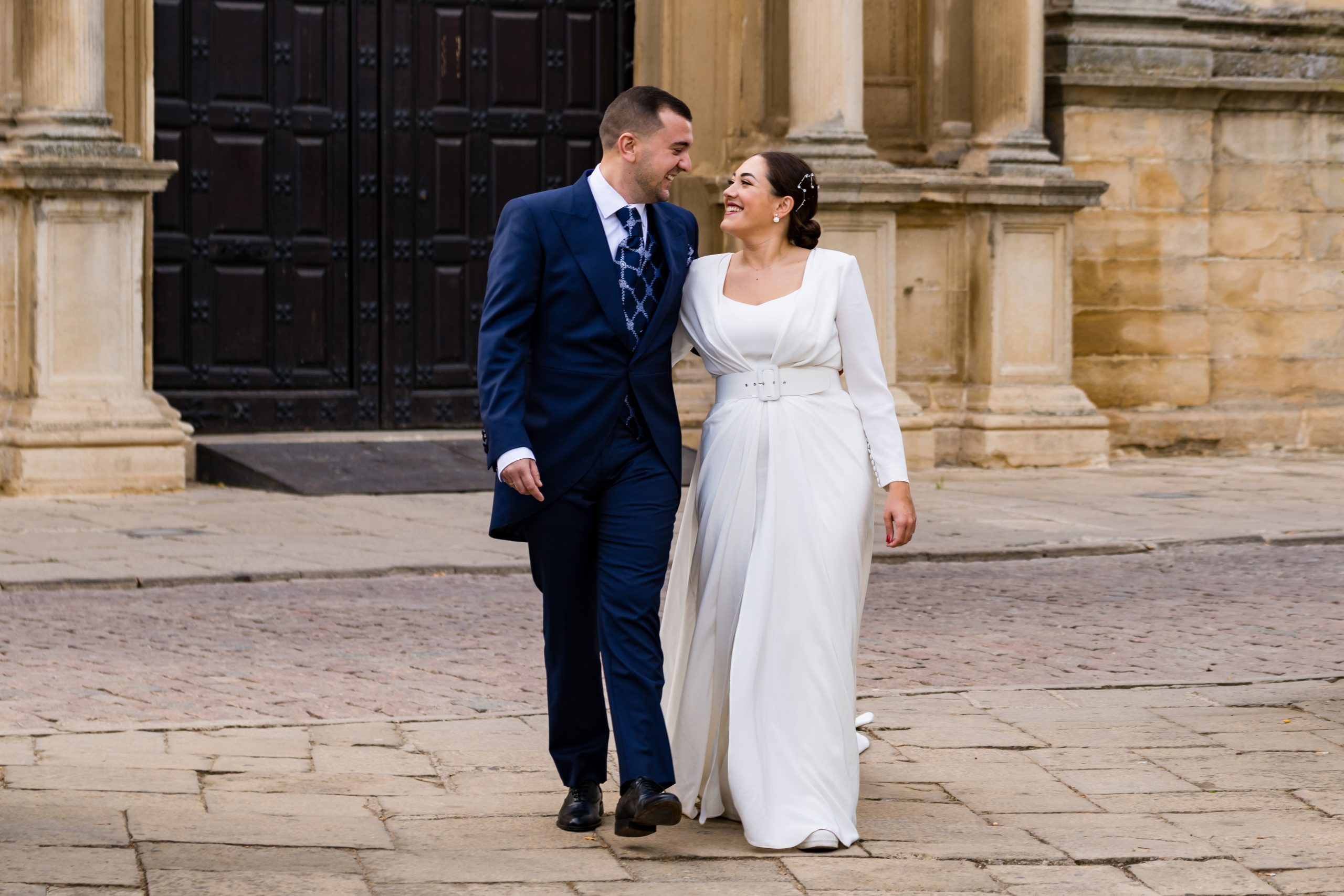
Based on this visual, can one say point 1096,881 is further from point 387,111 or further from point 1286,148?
point 1286,148

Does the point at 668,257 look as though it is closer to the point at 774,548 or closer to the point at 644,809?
the point at 774,548

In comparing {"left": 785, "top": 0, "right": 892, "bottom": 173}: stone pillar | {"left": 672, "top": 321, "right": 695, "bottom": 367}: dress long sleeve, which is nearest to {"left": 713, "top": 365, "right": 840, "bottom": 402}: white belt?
{"left": 672, "top": 321, "right": 695, "bottom": 367}: dress long sleeve

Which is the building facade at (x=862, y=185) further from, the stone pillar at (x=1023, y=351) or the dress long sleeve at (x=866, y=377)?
the dress long sleeve at (x=866, y=377)

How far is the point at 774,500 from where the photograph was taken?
4.93 m

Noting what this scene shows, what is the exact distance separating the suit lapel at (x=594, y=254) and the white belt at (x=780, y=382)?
0.33 metres

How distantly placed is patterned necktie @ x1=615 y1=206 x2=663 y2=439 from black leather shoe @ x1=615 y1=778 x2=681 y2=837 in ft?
2.61

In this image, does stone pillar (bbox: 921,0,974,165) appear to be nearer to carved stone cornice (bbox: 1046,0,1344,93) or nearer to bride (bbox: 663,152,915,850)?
carved stone cornice (bbox: 1046,0,1344,93)

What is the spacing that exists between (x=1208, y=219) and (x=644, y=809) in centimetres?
1152

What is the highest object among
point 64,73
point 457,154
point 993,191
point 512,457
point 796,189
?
point 64,73

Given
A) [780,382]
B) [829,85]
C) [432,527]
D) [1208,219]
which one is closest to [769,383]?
[780,382]

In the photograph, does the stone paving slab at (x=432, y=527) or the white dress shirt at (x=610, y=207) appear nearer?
the white dress shirt at (x=610, y=207)

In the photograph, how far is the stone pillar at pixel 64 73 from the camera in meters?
11.8

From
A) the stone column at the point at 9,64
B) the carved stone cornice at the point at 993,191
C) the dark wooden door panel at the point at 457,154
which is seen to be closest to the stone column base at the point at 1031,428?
the carved stone cornice at the point at 993,191

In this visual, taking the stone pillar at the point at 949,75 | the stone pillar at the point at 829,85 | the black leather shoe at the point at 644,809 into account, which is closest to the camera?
the black leather shoe at the point at 644,809
